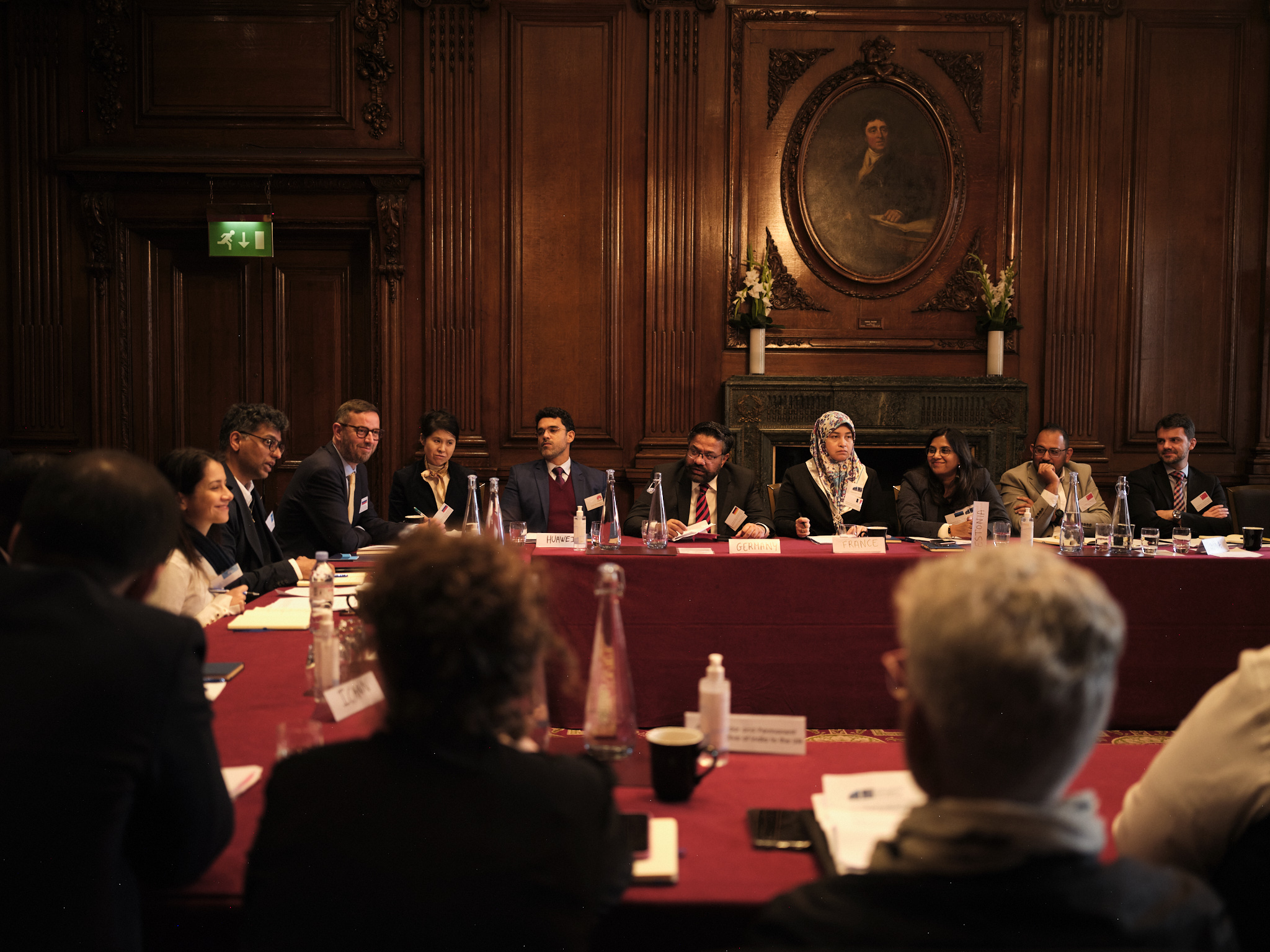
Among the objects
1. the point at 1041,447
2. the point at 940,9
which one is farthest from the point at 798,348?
the point at 940,9

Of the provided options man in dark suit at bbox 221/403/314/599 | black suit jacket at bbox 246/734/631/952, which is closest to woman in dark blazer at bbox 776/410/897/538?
man in dark suit at bbox 221/403/314/599

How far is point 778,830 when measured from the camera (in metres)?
1.33

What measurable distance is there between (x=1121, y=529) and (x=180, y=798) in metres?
3.59

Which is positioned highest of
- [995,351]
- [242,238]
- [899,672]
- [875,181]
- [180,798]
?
[875,181]

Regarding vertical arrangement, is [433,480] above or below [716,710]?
above

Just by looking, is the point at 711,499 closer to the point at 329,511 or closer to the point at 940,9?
the point at 329,511

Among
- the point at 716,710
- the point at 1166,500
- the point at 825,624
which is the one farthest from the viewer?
the point at 1166,500

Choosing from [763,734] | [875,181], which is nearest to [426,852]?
[763,734]

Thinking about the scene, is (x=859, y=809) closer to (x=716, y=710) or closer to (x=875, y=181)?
(x=716, y=710)

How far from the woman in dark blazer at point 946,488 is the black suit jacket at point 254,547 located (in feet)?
9.28

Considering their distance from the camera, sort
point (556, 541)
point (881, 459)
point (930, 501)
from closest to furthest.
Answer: point (556, 541) → point (930, 501) → point (881, 459)

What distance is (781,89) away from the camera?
238 inches

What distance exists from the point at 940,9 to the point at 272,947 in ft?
21.7

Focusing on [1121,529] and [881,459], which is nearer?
[1121,529]
